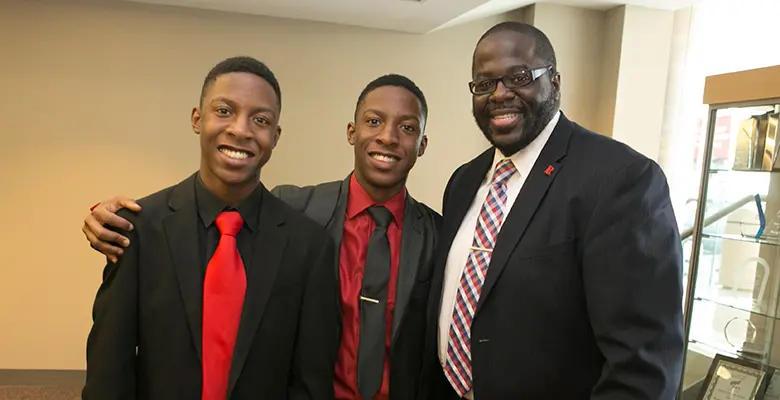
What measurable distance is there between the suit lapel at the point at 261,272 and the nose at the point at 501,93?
65cm

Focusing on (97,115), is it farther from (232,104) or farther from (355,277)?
(355,277)

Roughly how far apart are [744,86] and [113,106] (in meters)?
3.56

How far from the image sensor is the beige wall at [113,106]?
3.50 metres

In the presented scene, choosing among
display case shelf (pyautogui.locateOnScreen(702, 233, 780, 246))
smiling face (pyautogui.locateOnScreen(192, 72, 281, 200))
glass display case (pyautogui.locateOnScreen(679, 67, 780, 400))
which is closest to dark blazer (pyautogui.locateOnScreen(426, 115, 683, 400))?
smiling face (pyautogui.locateOnScreen(192, 72, 281, 200))

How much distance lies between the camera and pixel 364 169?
1.74 m

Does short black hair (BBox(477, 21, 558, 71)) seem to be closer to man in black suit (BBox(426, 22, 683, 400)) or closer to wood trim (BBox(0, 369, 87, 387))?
man in black suit (BBox(426, 22, 683, 400))

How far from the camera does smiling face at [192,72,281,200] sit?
141cm

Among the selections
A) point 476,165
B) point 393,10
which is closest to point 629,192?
point 476,165

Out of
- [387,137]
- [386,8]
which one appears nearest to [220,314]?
[387,137]

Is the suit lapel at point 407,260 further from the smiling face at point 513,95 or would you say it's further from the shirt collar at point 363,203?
the smiling face at point 513,95

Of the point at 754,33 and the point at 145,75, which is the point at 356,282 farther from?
the point at 754,33

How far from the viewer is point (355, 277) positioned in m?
1.65

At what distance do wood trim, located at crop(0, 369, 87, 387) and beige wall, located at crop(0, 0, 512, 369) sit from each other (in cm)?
5

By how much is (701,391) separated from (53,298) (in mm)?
3886
